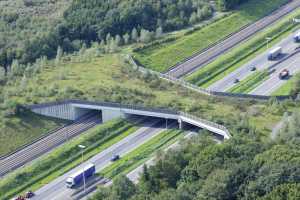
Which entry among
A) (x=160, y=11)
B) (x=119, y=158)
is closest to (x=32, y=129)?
(x=119, y=158)

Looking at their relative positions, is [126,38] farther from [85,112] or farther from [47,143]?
[47,143]

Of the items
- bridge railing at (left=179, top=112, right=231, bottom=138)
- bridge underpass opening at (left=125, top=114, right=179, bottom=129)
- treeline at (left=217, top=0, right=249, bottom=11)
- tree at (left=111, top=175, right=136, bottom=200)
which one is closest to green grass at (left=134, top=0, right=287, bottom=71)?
treeline at (left=217, top=0, right=249, bottom=11)

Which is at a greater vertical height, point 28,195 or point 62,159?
point 62,159

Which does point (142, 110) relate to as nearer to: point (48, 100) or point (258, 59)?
point (48, 100)

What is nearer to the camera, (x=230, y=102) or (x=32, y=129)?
(x=32, y=129)

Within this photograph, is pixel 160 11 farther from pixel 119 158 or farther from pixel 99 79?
pixel 119 158

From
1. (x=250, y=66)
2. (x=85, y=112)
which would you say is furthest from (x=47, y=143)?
(x=250, y=66)

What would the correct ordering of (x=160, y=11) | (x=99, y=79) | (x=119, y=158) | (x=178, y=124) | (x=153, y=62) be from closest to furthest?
(x=119, y=158) → (x=178, y=124) → (x=99, y=79) → (x=153, y=62) → (x=160, y=11)

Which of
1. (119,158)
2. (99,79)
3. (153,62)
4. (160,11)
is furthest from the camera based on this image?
(160,11)
